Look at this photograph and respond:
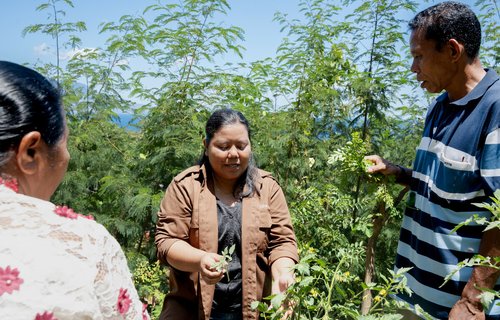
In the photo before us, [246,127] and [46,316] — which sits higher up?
[246,127]

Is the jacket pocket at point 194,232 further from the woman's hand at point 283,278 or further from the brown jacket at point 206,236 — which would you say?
the woman's hand at point 283,278

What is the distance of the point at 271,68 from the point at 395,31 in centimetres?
131

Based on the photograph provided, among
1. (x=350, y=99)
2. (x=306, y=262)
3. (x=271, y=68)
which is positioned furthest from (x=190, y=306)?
(x=271, y=68)

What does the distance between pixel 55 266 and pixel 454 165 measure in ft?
5.03

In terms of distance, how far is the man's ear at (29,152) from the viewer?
1.21 m

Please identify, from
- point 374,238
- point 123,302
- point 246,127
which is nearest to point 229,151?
point 246,127

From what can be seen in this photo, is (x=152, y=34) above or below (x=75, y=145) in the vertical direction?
above

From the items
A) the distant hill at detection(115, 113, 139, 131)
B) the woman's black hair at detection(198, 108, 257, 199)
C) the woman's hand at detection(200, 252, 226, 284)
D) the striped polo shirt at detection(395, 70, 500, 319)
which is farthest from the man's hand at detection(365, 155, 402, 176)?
the distant hill at detection(115, 113, 139, 131)

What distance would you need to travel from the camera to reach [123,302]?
1.21m

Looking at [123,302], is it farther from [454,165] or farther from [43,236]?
[454,165]

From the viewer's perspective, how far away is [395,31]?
3.88 m

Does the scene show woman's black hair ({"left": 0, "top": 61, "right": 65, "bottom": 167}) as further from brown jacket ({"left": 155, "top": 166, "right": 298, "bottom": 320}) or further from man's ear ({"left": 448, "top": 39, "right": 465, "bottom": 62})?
man's ear ({"left": 448, "top": 39, "right": 465, "bottom": 62})

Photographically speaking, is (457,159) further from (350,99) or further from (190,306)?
(350,99)

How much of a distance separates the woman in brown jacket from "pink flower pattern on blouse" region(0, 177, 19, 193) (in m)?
1.17
